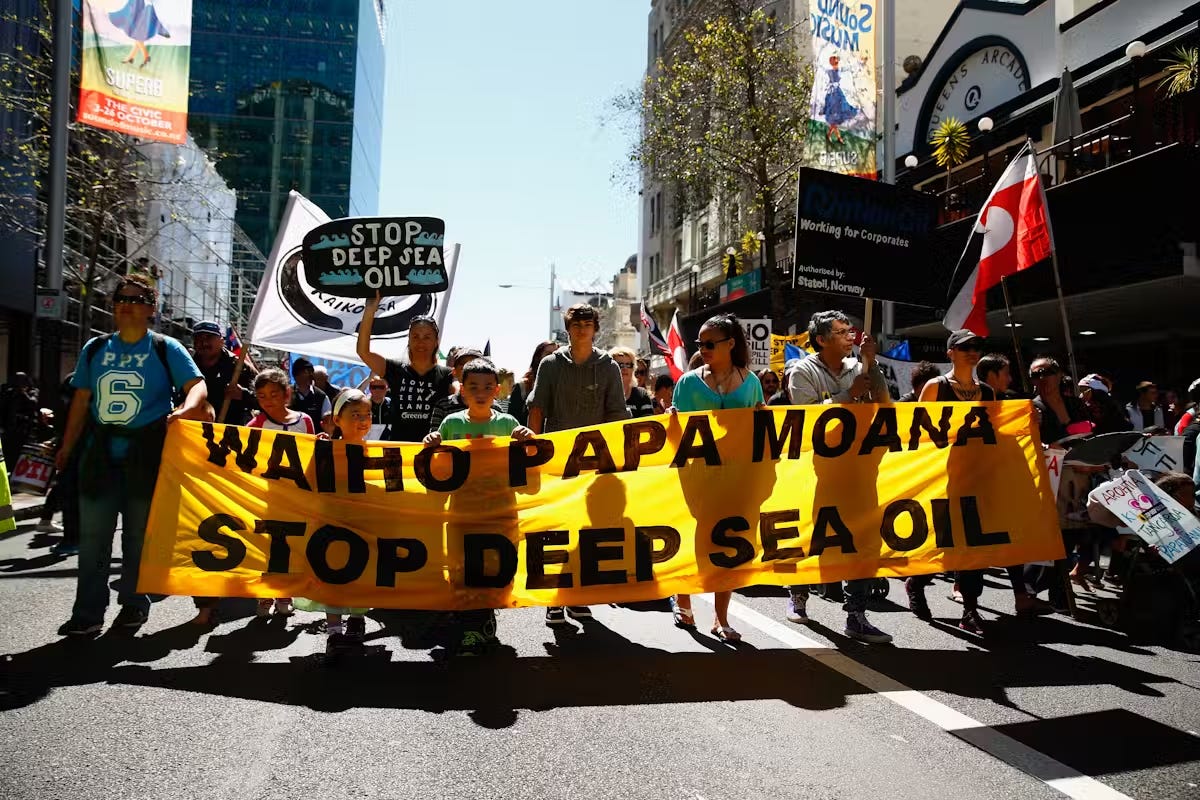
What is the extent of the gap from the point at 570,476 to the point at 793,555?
1357mm

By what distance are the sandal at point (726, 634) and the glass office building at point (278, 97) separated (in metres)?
65.7

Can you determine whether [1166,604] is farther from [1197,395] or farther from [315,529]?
[315,529]

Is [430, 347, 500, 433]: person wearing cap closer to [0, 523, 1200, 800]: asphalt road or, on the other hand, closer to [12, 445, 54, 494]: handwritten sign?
[0, 523, 1200, 800]: asphalt road

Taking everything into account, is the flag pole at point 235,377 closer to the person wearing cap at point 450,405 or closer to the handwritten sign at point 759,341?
the person wearing cap at point 450,405

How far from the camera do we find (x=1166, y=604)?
5773 mm

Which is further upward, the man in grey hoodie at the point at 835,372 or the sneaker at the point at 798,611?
the man in grey hoodie at the point at 835,372

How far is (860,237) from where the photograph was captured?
23.5 ft

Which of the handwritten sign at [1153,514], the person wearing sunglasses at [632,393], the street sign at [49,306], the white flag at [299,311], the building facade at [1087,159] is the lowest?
the handwritten sign at [1153,514]

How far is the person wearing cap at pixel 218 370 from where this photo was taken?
24.3 ft

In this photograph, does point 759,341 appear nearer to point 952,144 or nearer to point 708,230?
point 952,144

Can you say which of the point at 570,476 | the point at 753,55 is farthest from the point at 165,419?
the point at 753,55

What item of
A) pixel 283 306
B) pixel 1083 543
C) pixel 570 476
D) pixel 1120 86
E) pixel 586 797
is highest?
pixel 1120 86

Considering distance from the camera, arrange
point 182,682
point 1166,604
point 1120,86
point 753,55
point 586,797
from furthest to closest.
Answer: point 753,55, point 1120,86, point 1166,604, point 182,682, point 586,797

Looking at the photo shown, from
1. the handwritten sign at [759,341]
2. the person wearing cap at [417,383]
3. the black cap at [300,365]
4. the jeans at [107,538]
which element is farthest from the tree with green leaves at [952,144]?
the jeans at [107,538]
